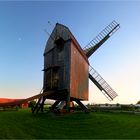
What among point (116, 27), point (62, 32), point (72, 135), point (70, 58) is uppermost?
point (116, 27)

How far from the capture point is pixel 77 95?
71.6 ft

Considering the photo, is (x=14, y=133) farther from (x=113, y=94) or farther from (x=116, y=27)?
(x=116, y=27)

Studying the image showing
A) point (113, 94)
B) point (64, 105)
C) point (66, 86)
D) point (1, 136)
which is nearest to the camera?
point (1, 136)

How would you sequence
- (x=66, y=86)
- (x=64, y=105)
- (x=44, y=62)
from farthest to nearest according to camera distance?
(x=44, y=62) < (x=64, y=105) < (x=66, y=86)

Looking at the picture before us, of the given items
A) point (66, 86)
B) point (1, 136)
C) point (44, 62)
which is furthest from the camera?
point (44, 62)

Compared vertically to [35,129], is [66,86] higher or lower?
higher

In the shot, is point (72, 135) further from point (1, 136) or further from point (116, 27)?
point (116, 27)

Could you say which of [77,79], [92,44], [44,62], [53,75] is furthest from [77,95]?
[92,44]

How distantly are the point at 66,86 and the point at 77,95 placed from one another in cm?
267

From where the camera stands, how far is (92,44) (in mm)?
29359

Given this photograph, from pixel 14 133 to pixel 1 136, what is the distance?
34.8 inches

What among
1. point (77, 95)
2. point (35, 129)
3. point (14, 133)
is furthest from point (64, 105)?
point (14, 133)

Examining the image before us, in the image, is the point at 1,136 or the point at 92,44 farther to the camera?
the point at 92,44

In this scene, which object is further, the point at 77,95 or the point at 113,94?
the point at 113,94
